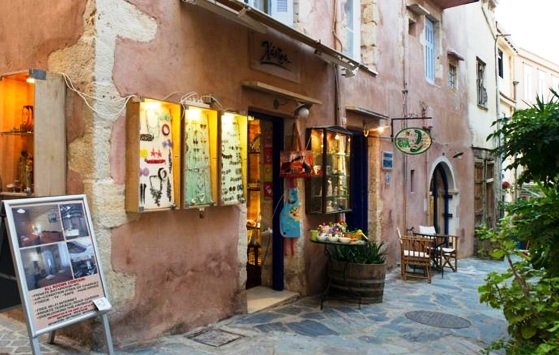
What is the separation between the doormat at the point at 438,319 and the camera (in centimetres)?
554

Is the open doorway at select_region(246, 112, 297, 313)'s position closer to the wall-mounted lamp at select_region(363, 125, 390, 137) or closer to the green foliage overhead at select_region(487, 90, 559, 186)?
the wall-mounted lamp at select_region(363, 125, 390, 137)

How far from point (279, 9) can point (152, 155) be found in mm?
2972

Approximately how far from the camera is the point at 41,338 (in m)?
3.93

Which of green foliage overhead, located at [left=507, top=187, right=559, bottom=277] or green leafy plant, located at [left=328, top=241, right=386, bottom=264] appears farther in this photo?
green leafy plant, located at [left=328, top=241, right=386, bottom=264]

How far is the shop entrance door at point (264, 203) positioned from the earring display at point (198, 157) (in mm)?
1696

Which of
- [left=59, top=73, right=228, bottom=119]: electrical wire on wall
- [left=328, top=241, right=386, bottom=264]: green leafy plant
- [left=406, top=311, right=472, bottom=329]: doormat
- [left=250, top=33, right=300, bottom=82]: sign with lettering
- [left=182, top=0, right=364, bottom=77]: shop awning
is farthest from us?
[left=328, top=241, right=386, bottom=264]: green leafy plant

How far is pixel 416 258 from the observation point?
8156 millimetres

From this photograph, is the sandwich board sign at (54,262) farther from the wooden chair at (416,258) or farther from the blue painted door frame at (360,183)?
the wooden chair at (416,258)

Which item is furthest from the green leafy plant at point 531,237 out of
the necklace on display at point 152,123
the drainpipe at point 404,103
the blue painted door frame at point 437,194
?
the blue painted door frame at point 437,194

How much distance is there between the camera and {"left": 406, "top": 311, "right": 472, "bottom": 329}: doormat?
5544 millimetres

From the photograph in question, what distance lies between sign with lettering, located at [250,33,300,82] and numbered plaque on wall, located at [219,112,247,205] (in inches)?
31.8

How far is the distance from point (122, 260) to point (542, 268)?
11.5 feet

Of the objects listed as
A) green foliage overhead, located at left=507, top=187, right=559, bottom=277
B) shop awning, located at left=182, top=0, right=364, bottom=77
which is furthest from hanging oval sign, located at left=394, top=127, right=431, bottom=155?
green foliage overhead, located at left=507, top=187, right=559, bottom=277

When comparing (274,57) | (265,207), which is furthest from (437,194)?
(274,57)
